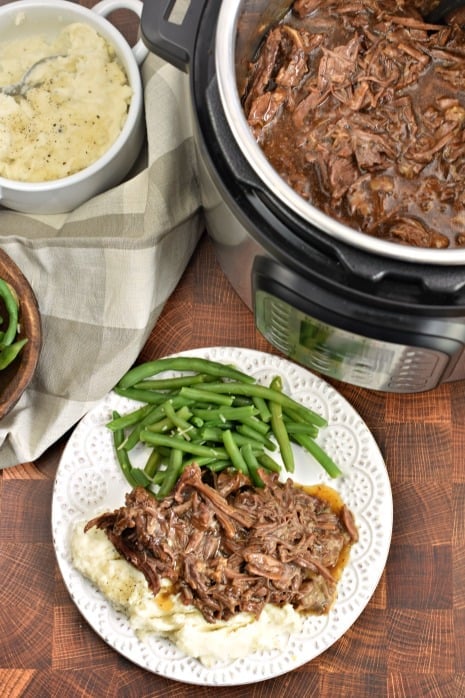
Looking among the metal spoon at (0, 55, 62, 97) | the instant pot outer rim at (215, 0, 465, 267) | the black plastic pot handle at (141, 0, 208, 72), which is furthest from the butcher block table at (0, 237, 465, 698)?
the black plastic pot handle at (141, 0, 208, 72)

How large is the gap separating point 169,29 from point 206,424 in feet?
4.39

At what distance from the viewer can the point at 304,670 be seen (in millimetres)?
3590

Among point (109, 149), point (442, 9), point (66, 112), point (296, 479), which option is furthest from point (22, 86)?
point (296, 479)

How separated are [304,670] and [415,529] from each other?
2.03ft

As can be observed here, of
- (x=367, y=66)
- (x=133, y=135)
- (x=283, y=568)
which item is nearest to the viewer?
(x=367, y=66)

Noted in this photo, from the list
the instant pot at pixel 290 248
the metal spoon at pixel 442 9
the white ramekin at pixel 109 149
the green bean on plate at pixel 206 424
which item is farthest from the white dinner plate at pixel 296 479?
the metal spoon at pixel 442 9

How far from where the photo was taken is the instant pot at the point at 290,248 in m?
2.73

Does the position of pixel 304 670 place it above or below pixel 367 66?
below

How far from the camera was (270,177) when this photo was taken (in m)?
2.77

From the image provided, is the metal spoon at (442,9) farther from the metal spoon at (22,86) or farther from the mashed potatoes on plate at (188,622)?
the mashed potatoes on plate at (188,622)

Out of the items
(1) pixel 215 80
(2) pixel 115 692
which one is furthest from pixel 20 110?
(2) pixel 115 692

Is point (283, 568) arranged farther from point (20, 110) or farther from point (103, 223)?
point (20, 110)

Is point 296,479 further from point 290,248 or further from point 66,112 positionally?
point 66,112

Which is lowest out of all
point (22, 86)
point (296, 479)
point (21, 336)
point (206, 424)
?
point (296, 479)
